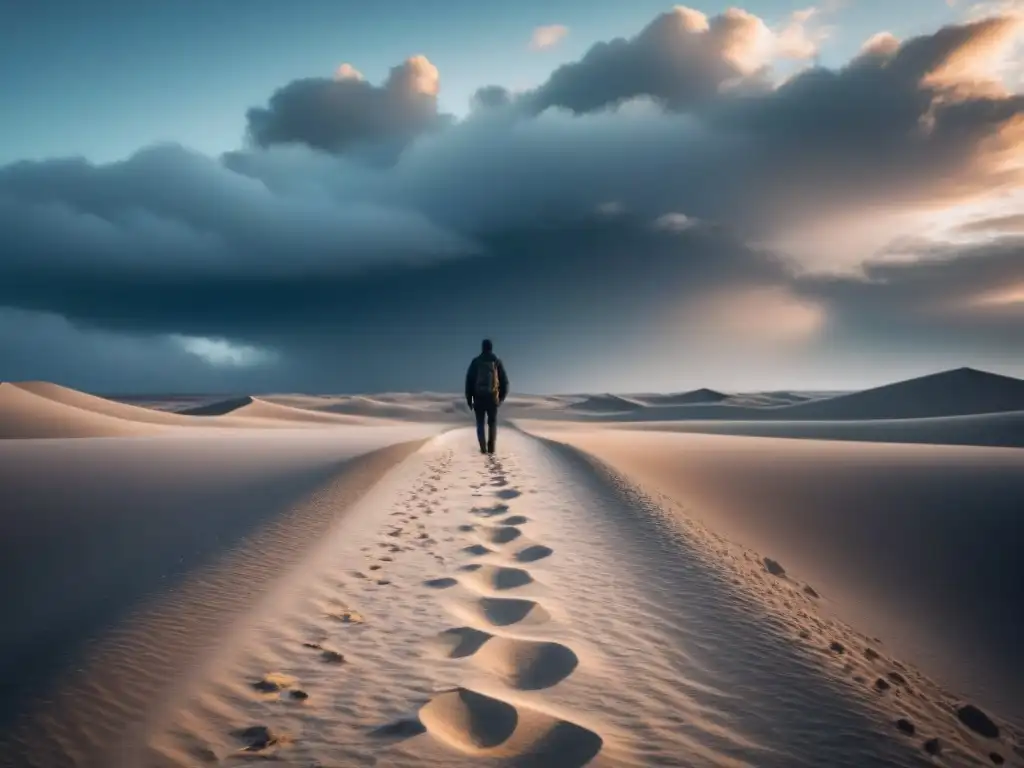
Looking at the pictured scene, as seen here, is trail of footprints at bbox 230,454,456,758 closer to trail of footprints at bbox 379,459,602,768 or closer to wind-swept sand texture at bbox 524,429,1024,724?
trail of footprints at bbox 379,459,602,768

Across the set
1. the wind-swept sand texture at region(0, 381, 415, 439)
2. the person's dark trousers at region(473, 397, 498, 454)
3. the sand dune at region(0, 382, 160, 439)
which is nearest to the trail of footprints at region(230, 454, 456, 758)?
the person's dark trousers at region(473, 397, 498, 454)

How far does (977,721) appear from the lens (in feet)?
9.60

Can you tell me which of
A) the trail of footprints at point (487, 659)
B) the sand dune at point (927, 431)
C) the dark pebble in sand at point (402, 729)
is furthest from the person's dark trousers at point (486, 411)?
the sand dune at point (927, 431)

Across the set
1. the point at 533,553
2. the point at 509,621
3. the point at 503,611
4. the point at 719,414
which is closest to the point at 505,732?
the point at 509,621

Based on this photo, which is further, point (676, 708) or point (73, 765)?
point (676, 708)

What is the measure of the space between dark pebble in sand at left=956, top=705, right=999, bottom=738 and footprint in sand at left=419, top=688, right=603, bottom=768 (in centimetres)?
212

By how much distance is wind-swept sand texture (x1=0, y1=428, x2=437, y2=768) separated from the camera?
2461mm

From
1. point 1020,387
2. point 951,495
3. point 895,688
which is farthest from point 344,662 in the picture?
point 1020,387

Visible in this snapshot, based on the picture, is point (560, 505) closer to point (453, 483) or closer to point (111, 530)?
point (453, 483)

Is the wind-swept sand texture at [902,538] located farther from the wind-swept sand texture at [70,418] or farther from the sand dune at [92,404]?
the sand dune at [92,404]

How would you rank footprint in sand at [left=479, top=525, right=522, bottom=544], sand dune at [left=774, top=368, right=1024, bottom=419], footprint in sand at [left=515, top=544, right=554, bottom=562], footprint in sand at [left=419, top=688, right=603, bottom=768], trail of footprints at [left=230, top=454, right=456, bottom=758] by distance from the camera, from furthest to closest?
sand dune at [left=774, top=368, right=1024, bottom=419], footprint in sand at [left=479, top=525, right=522, bottom=544], footprint in sand at [left=515, top=544, right=554, bottom=562], trail of footprints at [left=230, top=454, right=456, bottom=758], footprint in sand at [left=419, top=688, right=603, bottom=768]

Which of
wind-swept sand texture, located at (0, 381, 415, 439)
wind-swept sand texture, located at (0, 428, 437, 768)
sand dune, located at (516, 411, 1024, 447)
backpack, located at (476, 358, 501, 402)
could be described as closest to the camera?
wind-swept sand texture, located at (0, 428, 437, 768)

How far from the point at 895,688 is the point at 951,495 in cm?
637

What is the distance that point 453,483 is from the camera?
360 inches
